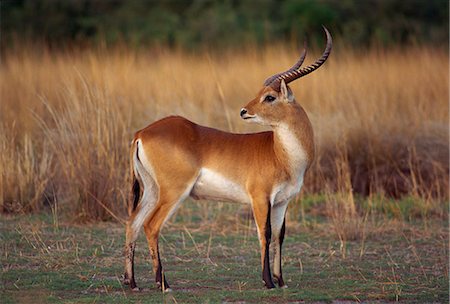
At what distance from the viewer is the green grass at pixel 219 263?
21.9 ft

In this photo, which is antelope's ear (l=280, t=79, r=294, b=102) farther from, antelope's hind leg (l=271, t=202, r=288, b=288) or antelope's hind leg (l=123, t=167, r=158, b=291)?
antelope's hind leg (l=123, t=167, r=158, b=291)

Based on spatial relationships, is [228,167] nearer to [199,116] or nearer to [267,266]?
[267,266]

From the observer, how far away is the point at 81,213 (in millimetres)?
9320

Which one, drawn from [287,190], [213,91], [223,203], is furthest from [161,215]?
[213,91]

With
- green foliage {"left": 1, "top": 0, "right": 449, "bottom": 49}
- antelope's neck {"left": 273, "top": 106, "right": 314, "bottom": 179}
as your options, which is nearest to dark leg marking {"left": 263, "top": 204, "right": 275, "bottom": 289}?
antelope's neck {"left": 273, "top": 106, "right": 314, "bottom": 179}

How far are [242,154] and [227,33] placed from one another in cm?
1560

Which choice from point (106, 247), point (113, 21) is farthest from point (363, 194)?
point (113, 21)

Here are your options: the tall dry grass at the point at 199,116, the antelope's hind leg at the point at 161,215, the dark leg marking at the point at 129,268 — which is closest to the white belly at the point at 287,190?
the antelope's hind leg at the point at 161,215

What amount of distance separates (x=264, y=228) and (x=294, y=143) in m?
0.72

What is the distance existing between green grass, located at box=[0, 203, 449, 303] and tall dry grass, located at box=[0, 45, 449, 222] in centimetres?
54

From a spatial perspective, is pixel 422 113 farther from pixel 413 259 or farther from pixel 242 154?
pixel 242 154

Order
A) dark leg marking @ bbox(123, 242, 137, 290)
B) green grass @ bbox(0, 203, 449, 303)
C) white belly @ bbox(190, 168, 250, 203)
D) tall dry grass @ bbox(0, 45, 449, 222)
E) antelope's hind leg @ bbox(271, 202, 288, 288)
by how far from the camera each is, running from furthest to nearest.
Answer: tall dry grass @ bbox(0, 45, 449, 222)
antelope's hind leg @ bbox(271, 202, 288, 288)
white belly @ bbox(190, 168, 250, 203)
dark leg marking @ bbox(123, 242, 137, 290)
green grass @ bbox(0, 203, 449, 303)

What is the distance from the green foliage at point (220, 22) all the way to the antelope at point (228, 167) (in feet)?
45.6

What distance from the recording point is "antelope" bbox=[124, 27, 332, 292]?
6.83m
